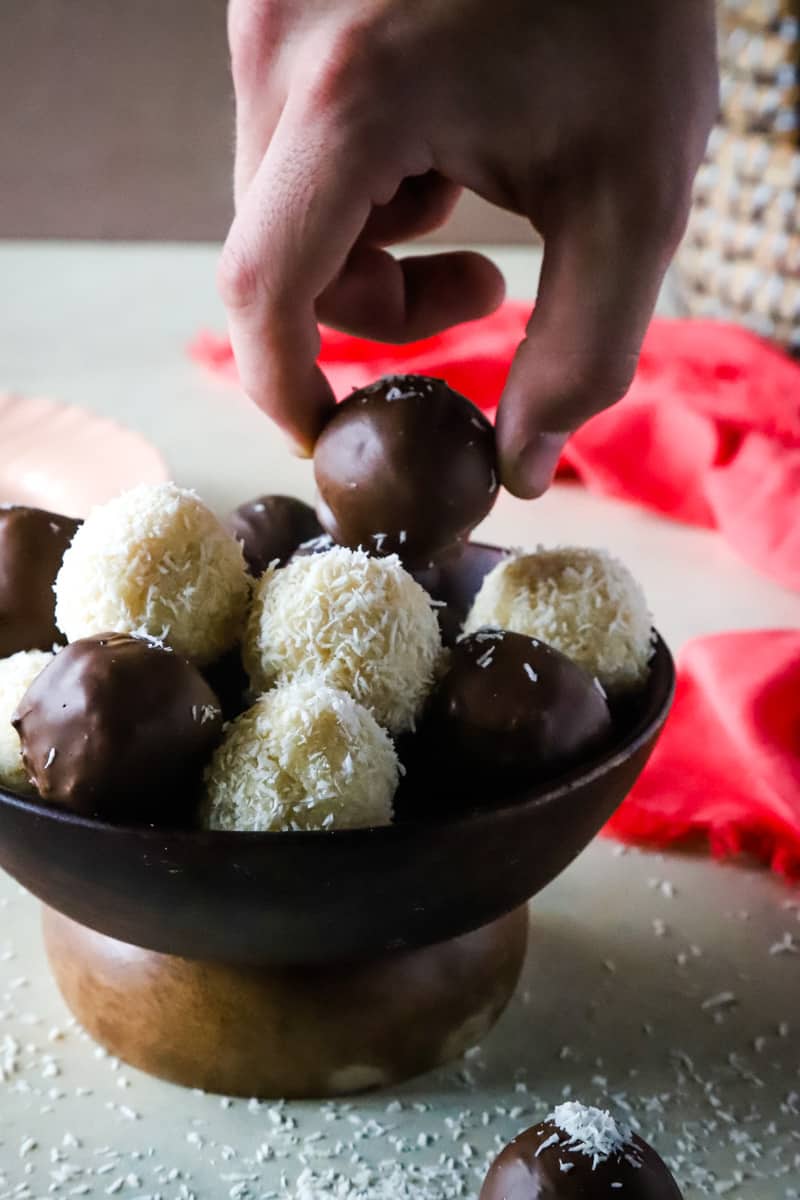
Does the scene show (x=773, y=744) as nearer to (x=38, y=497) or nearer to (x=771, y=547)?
(x=771, y=547)

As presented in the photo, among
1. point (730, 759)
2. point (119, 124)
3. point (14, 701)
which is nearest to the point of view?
point (14, 701)

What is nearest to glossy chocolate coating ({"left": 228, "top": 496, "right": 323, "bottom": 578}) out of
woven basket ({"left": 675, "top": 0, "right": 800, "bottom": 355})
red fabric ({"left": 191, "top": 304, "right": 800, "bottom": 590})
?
red fabric ({"left": 191, "top": 304, "right": 800, "bottom": 590})

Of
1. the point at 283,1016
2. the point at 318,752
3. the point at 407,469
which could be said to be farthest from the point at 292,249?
the point at 283,1016

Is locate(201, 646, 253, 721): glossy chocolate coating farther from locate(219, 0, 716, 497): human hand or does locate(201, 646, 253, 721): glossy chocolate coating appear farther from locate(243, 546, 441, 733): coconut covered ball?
locate(219, 0, 716, 497): human hand

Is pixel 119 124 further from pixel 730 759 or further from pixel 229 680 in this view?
pixel 229 680

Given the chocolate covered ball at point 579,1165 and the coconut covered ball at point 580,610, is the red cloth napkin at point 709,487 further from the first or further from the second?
the chocolate covered ball at point 579,1165

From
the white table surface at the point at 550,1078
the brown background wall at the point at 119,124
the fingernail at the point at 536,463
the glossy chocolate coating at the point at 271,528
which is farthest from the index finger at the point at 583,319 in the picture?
the brown background wall at the point at 119,124

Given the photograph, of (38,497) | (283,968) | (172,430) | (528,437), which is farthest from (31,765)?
(172,430)
